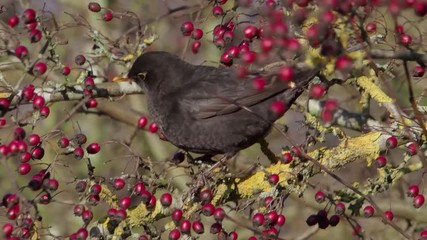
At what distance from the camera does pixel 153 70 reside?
545cm

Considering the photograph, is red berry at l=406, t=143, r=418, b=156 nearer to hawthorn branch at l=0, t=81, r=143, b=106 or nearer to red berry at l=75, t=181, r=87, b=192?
red berry at l=75, t=181, r=87, b=192

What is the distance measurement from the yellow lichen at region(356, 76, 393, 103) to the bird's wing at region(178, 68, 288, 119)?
1.94 feet

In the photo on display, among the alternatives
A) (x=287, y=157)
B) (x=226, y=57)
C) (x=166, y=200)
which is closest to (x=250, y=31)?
(x=226, y=57)

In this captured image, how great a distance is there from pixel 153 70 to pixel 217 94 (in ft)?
1.68

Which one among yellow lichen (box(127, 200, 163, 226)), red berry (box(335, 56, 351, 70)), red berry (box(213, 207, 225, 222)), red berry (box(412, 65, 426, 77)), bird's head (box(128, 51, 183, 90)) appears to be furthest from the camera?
bird's head (box(128, 51, 183, 90))

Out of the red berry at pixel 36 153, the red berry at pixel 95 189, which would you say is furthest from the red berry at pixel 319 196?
the red berry at pixel 36 153

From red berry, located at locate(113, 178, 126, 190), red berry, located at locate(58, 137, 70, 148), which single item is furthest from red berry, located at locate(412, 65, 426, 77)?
red berry, located at locate(58, 137, 70, 148)

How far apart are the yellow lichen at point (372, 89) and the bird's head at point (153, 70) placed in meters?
1.37

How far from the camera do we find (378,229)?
22.3 ft

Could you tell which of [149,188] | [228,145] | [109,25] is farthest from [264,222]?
[109,25]

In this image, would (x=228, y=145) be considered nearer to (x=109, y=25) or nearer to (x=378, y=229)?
(x=378, y=229)

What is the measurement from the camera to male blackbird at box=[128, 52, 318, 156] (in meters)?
5.20

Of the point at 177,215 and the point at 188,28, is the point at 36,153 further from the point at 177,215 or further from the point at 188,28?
the point at 188,28

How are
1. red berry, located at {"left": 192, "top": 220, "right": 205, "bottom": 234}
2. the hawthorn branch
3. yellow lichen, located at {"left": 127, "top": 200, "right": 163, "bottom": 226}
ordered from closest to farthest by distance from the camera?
1. red berry, located at {"left": 192, "top": 220, "right": 205, "bottom": 234}
2. yellow lichen, located at {"left": 127, "top": 200, "right": 163, "bottom": 226}
3. the hawthorn branch
